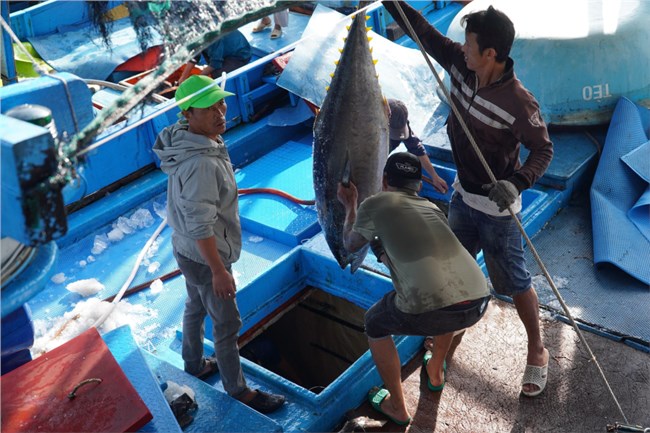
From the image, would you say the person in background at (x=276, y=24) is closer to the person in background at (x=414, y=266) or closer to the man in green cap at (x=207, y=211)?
the man in green cap at (x=207, y=211)

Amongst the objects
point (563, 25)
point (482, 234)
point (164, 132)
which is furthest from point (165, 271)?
point (563, 25)

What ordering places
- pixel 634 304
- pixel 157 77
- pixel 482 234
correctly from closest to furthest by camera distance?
pixel 157 77
pixel 482 234
pixel 634 304

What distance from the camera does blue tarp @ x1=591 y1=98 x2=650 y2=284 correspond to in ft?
14.6

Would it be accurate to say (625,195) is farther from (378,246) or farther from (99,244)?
(99,244)

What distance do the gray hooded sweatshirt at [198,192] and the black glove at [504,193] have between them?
3.96ft

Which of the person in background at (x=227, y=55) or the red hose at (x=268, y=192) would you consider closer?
the red hose at (x=268, y=192)

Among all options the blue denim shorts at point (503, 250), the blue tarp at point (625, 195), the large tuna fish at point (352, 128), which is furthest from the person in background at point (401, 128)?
the blue tarp at point (625, 195)

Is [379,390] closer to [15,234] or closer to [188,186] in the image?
[188,186]

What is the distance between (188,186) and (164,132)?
348 mm

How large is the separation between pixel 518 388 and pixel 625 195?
6.75ft

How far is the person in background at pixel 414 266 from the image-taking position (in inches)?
118

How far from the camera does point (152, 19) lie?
2326 millimetres

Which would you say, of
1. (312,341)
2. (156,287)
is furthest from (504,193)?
(312,341)

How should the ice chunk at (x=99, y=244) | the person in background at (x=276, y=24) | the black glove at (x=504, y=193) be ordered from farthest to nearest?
the person in background at (x=276, y=24), the ice chunk at (x=99, y=244), the black glove at (x=504, y=193)
